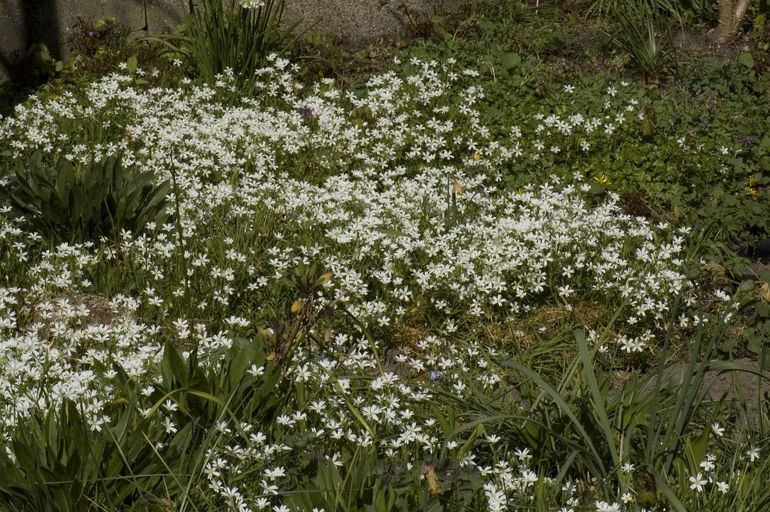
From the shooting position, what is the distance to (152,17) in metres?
8.94

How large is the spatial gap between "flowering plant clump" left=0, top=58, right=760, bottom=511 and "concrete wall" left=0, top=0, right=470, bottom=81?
0.85 meters

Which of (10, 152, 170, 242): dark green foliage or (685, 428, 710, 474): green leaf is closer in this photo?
(685, 428, 710, 474): green leaf

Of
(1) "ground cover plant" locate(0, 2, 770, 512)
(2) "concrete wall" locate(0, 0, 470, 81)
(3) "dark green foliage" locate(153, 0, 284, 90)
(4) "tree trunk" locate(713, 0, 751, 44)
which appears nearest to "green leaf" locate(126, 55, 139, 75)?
(1) "ground cover plant" locate(0, 2, 770, 512)

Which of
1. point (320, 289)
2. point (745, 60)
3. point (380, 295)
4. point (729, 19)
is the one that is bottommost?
point (380, 295)

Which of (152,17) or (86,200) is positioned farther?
(152,17)

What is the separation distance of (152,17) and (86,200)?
3718 millimetres

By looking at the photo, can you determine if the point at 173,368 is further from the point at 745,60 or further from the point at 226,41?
the point at 745,60

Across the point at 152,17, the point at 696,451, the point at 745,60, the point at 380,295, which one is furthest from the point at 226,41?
the point at 696,451

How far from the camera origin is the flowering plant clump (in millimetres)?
3775

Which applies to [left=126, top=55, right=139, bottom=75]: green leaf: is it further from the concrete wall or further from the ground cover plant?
the concrete wall

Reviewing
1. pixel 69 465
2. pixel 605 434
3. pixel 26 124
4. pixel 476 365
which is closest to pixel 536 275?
pixel 476 365

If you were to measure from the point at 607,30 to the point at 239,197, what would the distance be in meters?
4.42

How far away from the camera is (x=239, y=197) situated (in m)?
6.43

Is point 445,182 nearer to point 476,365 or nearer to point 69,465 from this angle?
point 476,365
